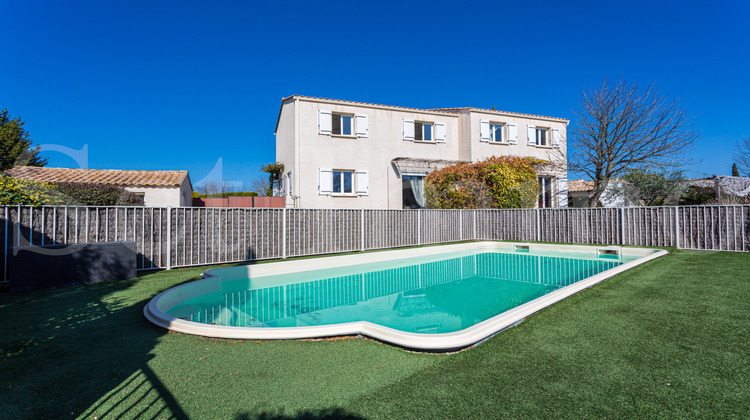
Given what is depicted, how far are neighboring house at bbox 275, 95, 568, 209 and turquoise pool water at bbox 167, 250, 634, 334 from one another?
7.45 meters

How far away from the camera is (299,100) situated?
642 inches

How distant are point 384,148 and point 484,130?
5.94 meters

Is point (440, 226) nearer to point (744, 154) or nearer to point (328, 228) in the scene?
point (328, 228)

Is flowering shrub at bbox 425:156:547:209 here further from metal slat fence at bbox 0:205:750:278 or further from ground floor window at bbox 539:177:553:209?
ground floor window at bbox 539:177:553:209

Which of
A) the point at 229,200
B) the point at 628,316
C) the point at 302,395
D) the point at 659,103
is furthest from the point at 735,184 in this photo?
the point at 229,200

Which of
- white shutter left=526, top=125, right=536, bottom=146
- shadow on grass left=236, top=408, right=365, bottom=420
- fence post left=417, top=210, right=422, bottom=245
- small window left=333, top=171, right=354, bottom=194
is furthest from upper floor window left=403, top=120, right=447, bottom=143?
shadow on grass left=236, top=408, right=365, bottom=420

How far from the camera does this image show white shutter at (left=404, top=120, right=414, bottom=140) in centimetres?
Result: 1836

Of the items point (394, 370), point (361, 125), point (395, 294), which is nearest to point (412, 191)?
point (361, 125)

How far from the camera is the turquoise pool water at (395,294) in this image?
5.42m

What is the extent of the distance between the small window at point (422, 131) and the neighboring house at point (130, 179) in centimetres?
1257

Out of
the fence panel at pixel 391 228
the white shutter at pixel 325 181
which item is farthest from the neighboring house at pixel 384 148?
the fence panel at pixel 391 228

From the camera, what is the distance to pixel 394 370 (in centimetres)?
288

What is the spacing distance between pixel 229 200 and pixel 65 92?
9754 mm

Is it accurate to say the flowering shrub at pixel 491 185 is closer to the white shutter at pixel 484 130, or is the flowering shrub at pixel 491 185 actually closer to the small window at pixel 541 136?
the white shutter at pixel 484 130
